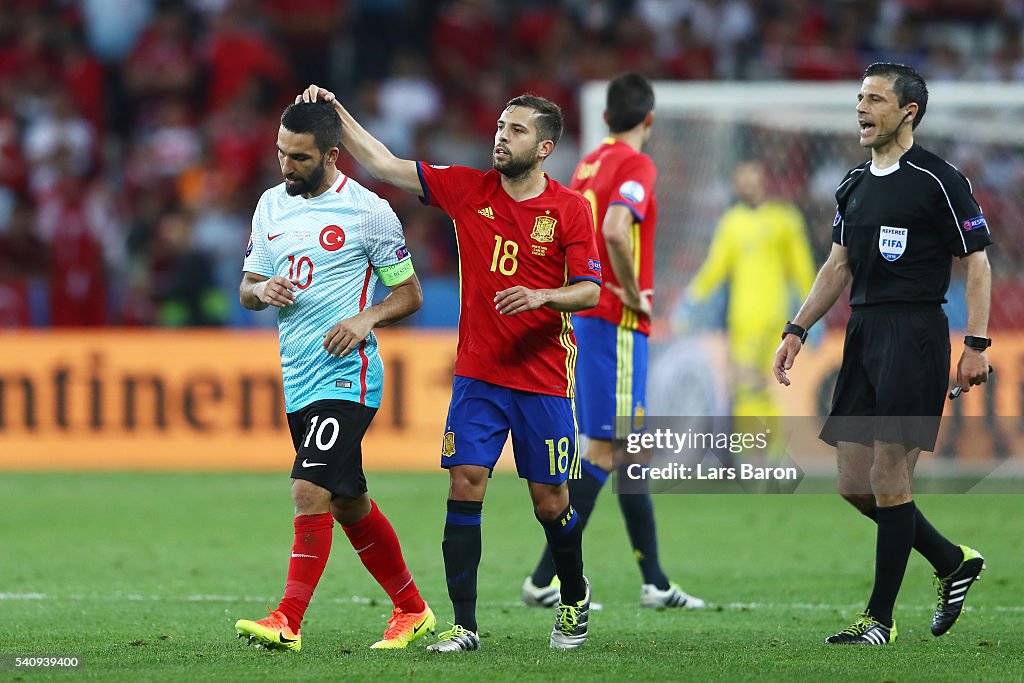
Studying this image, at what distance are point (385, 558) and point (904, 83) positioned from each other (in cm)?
298

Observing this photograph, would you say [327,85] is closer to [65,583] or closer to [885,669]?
[65,583]

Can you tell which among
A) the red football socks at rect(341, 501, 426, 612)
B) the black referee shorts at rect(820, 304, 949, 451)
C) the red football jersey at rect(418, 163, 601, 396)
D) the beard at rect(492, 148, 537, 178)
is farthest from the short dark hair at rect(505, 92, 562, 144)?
the red football socks at rect(341, 501, 426, 612)

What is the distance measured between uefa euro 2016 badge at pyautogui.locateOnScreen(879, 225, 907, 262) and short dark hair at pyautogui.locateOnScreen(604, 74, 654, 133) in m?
1.92

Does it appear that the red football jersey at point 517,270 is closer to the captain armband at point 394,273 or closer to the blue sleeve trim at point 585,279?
the blue sleeve trim at point 585,279

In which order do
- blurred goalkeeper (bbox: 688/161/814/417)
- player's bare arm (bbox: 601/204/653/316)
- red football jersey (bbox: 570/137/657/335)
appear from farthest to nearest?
blurred goalkeeper (bbox: 688/161/814/417)
red football jersey (bbox: 570/137/657/335)
player's bare arm (bbox: 601/204/653/316)

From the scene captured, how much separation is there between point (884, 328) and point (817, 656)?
1.43 m

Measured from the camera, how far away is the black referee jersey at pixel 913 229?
21.2 feet

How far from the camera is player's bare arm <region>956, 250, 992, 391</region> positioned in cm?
641

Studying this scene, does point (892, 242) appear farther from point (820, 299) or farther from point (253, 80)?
point (253, 80)

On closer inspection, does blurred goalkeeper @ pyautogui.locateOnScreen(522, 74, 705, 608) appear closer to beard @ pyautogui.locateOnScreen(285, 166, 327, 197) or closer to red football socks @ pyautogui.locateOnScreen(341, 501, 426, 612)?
red football socks @ pyautogui.locateOnScreen(341, 501, 426, 612)

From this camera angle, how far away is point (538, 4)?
20.7 meters

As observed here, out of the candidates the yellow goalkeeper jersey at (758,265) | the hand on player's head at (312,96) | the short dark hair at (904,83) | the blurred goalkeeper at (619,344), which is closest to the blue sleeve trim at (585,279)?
the hand on player's head at (312,96)

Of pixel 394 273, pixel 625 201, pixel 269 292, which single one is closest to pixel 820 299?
pixel 625 201

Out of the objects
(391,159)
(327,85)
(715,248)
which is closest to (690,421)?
(715,248)
